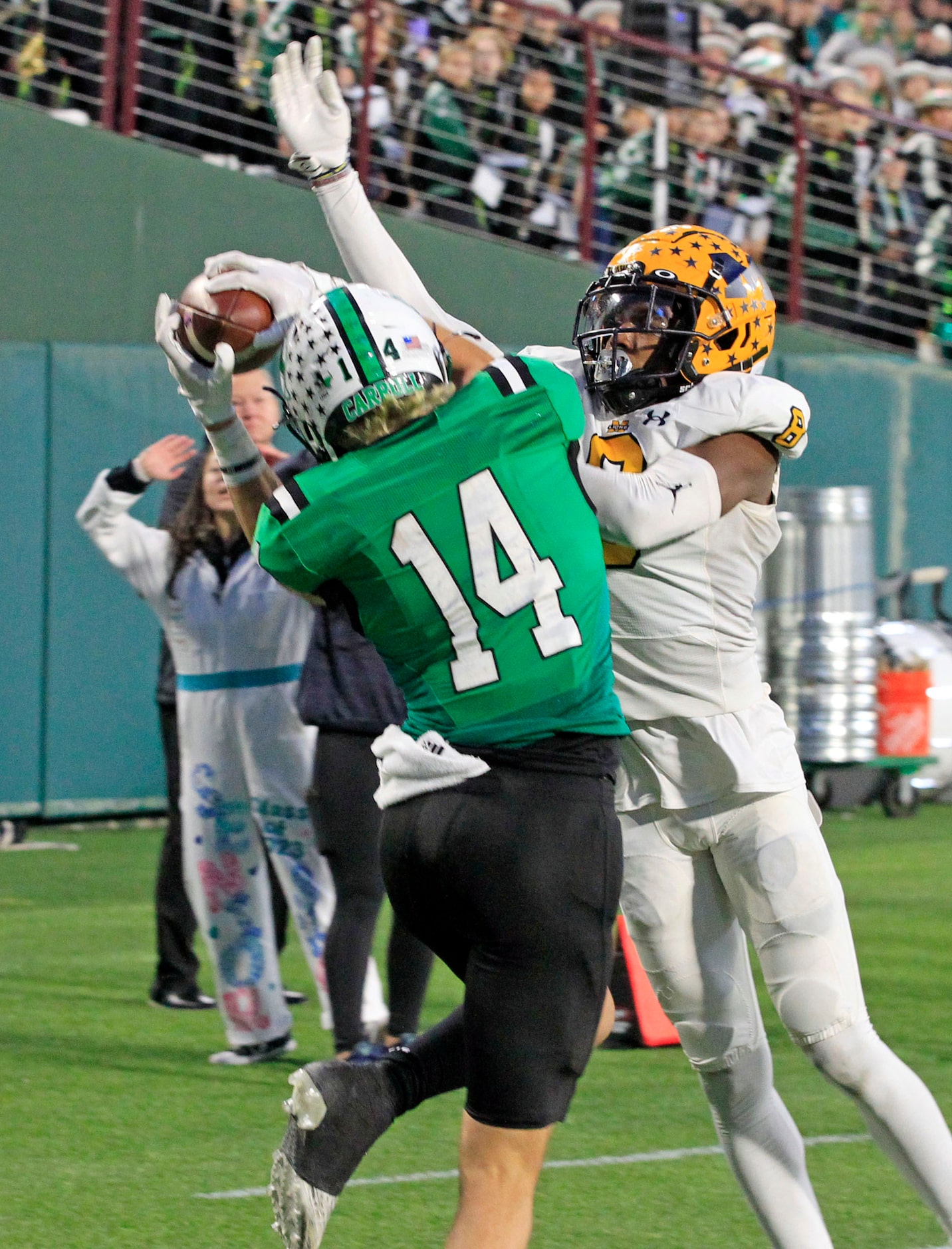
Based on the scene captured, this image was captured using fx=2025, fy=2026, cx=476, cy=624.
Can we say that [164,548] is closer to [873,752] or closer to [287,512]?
[287,512]

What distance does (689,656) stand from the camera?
12.7ft

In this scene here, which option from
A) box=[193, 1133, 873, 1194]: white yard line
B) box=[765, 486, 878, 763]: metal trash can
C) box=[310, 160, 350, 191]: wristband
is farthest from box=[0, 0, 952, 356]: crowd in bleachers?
box=[310, 160, 350, 191]: wristband

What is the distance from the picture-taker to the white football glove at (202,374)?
3.39 metres

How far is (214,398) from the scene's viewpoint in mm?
3459

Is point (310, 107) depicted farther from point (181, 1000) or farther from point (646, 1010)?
point (181, 1000)

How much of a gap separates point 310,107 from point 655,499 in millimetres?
1132

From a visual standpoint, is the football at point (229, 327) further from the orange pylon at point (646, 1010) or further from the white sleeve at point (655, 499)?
the orange pylon at point (646, 1010)

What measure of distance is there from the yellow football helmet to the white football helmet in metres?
0.69

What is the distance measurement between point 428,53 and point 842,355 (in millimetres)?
3484

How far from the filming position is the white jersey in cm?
379

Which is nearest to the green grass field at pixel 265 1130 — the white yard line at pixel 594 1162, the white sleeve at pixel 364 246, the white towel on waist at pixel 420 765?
the white yard line at pixel 594 1162

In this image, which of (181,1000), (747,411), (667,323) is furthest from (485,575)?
(181,1000)

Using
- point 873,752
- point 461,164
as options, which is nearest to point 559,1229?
point 873,752

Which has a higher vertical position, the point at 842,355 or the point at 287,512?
the point at 842,355
